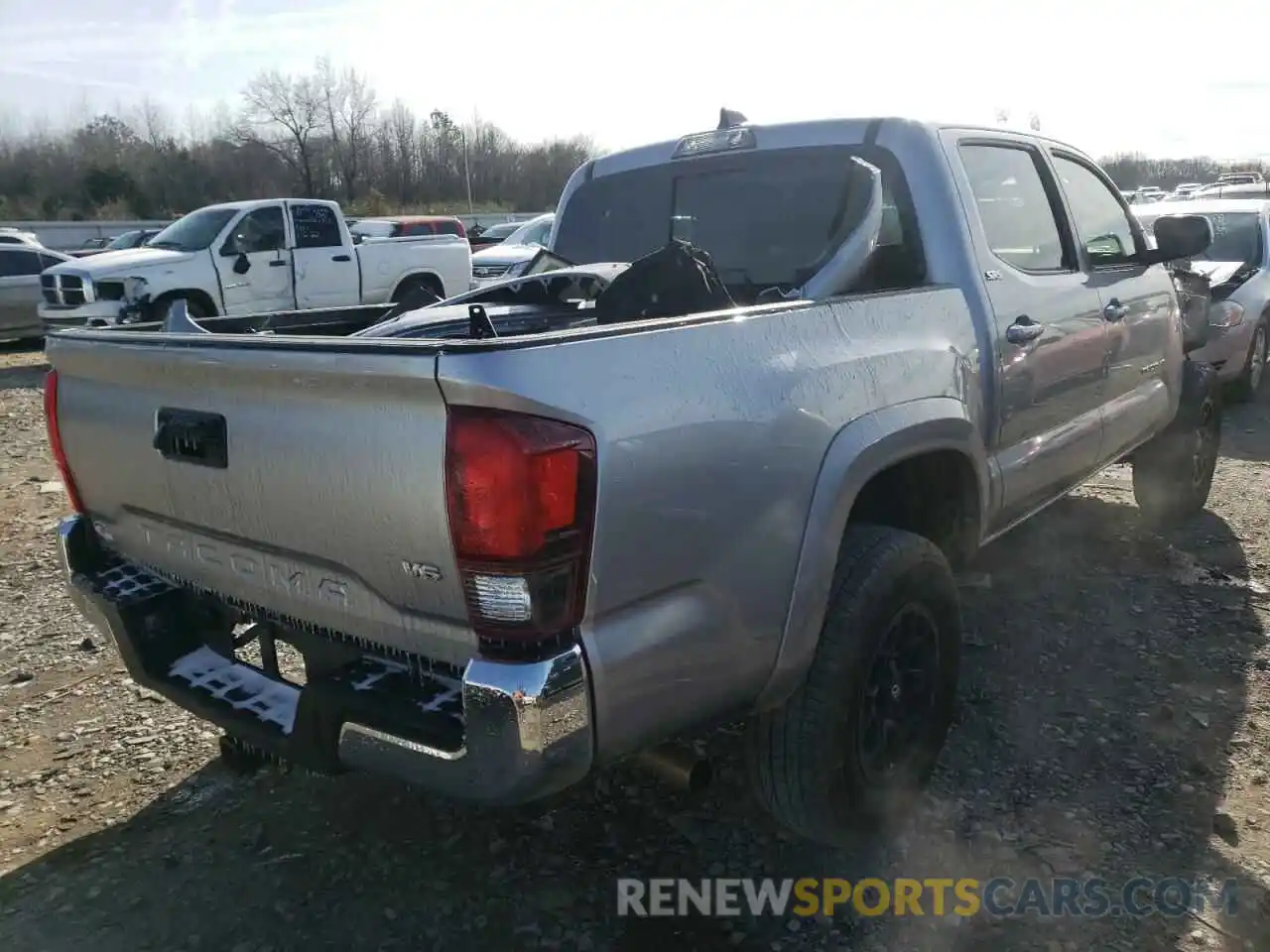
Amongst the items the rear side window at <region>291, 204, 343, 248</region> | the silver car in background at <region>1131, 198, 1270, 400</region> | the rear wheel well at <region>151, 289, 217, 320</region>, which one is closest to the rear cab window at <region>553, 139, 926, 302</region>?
the silver car in background at <region>1131, 198, 1270, 400</region>

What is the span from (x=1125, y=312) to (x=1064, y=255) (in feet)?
1.53

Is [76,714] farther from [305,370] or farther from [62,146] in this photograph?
[62,146]

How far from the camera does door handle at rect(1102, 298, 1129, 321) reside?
386 centimetres

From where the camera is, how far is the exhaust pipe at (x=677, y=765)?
2.23 meters

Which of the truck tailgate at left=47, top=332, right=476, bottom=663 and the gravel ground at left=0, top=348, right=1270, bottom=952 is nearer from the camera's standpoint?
the truck tailgate at left=47, top=332, right=476, bottom=663

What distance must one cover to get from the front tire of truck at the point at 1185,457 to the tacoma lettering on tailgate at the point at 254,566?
14.4ft

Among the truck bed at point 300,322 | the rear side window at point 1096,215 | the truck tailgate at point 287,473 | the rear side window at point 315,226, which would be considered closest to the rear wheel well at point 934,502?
A: the truck tailgate at point 287,473

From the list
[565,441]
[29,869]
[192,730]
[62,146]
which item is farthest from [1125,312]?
[62,146]

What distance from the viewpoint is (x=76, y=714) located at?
358 cm

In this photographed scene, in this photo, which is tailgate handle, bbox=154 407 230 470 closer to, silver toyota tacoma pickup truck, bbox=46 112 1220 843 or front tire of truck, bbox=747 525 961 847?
silver toyota tacoma pickup truck, bbox=46 112 1220 843

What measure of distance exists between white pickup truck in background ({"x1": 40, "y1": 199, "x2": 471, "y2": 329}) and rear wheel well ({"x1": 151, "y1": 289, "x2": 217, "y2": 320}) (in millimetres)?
11

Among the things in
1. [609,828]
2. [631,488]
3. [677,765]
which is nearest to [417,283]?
[609,828]

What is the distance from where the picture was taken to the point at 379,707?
6.49ft

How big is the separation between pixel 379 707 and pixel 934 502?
187 cm
